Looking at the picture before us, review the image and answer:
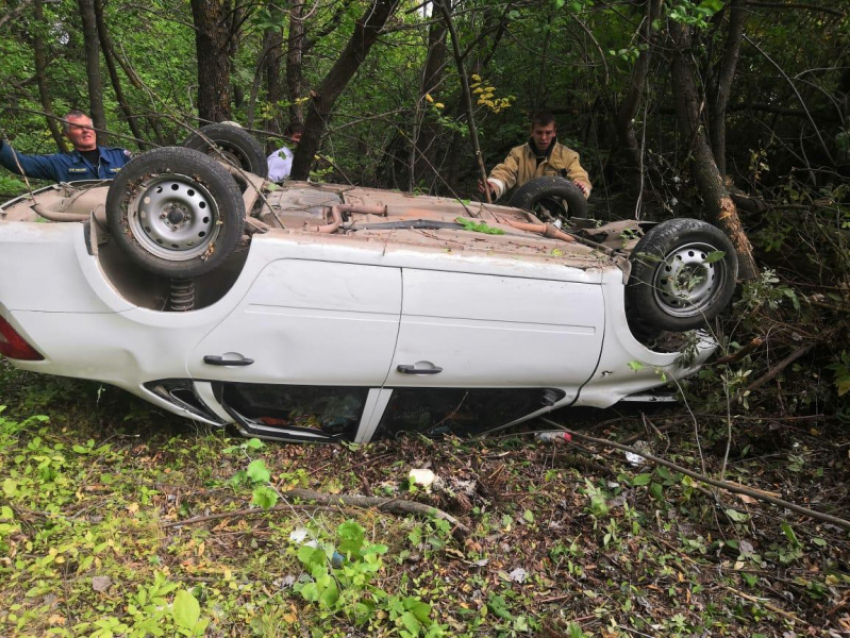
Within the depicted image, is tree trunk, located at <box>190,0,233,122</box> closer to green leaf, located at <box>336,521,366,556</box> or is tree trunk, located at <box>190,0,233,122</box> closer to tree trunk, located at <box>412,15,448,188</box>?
tree trunk, located at <box>412,15,448,188</box>

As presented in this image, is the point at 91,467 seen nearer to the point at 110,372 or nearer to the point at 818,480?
the point at 110,372

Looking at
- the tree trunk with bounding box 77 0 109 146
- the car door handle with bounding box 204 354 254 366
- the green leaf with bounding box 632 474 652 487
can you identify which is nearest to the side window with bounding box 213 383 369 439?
the car door handle with bounding box 204 354 254 366

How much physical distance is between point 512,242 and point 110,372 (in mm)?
2219

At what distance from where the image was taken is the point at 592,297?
297 centimetres

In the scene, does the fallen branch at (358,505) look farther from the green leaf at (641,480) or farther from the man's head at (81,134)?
the man's head at (81,134)

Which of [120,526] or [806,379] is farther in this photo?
[806,379]

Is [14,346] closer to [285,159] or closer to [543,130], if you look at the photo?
[285,159]

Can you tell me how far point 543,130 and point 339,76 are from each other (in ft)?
6.08

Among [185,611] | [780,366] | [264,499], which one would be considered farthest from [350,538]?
[780,366]

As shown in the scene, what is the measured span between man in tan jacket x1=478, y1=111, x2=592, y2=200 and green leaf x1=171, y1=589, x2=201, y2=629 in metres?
4.02

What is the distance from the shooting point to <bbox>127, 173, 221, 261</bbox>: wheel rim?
8.32 ft

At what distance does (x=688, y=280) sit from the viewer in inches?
125

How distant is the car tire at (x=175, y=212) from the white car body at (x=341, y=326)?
0.52 ft

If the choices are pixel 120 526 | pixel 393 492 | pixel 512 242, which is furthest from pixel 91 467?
pixel 512 242
